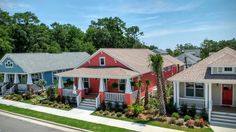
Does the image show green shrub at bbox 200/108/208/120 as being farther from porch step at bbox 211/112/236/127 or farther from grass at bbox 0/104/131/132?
grass at bbox 0/104/131/132

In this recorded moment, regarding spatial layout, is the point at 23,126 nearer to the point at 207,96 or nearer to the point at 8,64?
the point at 207,96

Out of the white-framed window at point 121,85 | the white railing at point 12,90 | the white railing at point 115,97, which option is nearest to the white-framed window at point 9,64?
the white railing at point 12,90

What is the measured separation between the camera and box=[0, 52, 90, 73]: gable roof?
33.2 m

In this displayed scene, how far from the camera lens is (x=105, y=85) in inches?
1048

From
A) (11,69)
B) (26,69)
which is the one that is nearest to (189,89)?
(26,69)

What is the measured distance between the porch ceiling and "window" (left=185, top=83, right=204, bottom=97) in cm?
542

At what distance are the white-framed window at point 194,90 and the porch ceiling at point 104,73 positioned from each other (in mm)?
5357

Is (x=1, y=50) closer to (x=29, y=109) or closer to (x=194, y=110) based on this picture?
(x=29, y=109)

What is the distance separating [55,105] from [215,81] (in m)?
16.7

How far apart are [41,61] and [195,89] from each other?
24.2m

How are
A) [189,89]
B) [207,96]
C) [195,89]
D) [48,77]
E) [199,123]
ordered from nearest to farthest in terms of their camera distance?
[199,123]
[207,96]
[195,89]
[189,89]
[48,77]

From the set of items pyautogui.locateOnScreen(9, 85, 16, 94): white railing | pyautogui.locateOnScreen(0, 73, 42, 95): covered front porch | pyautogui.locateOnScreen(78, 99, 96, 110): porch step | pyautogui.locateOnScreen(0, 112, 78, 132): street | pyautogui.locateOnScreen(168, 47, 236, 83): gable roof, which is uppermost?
pyautogui.locateOnScreen(168, 47, 236, 83): gable roof

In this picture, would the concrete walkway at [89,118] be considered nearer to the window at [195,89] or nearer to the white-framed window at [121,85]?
the white-framed window at [121,85]

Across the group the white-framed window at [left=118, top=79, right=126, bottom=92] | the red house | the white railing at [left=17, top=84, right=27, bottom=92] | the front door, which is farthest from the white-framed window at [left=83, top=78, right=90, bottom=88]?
the front door
